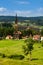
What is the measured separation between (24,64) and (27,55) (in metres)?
24.8

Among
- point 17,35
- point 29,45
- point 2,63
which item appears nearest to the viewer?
point 2,63

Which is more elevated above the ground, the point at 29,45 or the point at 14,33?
the point at 29,45

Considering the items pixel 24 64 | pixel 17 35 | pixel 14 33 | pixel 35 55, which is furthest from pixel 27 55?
pixel 14 33

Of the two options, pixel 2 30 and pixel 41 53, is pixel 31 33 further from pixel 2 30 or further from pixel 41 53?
pixel 41 53

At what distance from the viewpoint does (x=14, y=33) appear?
163 metres

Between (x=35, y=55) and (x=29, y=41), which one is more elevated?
(x=29, y=41)

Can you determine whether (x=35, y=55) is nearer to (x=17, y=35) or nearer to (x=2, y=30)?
(x=17, y=35)

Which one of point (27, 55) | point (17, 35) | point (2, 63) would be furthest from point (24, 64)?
point (17, 35)

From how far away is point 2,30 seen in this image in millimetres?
166375

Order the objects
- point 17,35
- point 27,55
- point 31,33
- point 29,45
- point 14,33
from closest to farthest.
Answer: point 29,45, point 27,55, point 17,35, point 14,33, point 31,33

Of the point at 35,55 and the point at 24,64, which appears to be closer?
the point at 24,64

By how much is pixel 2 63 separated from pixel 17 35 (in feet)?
354

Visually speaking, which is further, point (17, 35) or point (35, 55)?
point (17, 35)

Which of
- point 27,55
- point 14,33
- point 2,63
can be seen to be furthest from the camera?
point 14,33
